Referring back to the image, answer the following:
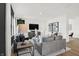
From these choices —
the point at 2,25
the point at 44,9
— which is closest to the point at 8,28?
the point at 2,25

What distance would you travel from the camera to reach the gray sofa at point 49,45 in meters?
1.94

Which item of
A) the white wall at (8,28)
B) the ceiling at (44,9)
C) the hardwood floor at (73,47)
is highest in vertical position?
the ceiling at (44,9)

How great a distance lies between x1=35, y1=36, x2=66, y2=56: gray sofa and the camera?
1940 mm

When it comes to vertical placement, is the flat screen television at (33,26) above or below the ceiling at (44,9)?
below

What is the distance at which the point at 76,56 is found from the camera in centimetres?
200

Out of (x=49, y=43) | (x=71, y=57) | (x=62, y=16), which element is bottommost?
(x=71, y=57)

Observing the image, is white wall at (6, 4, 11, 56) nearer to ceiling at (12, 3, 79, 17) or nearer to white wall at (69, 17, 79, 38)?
ceiling at (12, 3, 79, 17)

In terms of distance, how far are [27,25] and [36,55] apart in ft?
2.10

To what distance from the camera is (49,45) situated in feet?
6.45

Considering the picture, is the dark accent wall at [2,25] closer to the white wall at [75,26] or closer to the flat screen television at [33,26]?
the flat screen television at [33,26]

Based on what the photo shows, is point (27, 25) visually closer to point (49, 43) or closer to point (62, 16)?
point (49, 43)

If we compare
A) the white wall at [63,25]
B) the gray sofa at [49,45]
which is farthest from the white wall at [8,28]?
the white wall at [63,25]

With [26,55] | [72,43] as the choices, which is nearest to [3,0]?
[26,55]

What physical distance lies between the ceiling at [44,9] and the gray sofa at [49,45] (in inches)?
19.0
